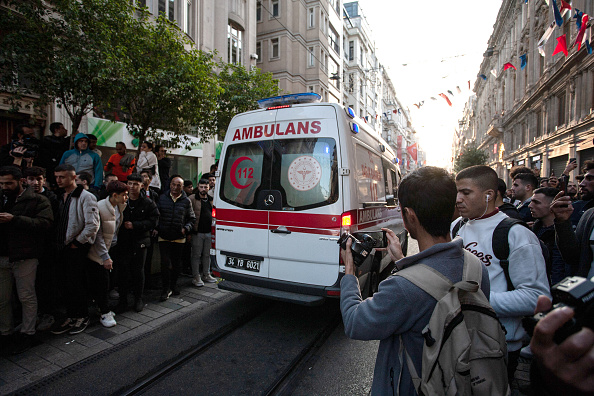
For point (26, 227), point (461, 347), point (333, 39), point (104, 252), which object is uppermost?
point (333, 39)

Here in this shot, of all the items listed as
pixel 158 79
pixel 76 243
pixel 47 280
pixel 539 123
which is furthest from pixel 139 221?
pixel 539 123

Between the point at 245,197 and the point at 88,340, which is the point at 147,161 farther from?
the point at 88,340

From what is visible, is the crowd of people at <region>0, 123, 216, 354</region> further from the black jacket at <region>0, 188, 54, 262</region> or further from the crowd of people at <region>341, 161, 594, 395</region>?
the crowd of people at <region>341, 161, 594, 395</region>

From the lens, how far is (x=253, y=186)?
14.4 feet

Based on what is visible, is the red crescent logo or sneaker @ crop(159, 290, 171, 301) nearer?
the red crescent logo

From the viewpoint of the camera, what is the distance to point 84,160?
6.63 m

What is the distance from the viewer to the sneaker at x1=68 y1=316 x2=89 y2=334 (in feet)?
13.1

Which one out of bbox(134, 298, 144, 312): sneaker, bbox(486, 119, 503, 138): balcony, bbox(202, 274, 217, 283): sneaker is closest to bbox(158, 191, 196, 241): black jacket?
bbox(134, 298, 144, 312): sneaker

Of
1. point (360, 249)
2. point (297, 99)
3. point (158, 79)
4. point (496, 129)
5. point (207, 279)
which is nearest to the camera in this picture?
point (360, 249)

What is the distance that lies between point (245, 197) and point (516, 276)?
329 cm

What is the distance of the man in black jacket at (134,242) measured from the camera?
4734mm

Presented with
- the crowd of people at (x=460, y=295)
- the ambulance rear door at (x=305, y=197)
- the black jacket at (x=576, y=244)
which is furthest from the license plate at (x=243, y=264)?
the black jacket at (x=576, y=244)

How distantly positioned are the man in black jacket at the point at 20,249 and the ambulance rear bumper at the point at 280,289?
84.6 inches

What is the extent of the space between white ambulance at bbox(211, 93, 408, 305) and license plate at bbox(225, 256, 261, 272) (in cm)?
1
